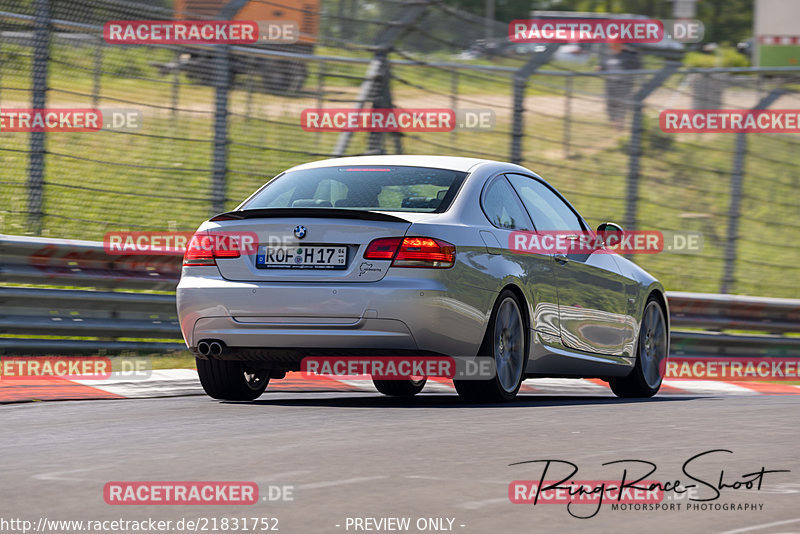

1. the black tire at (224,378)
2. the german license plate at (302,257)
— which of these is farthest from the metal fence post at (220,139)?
the german license plate at (302,257)

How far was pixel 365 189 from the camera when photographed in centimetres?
888

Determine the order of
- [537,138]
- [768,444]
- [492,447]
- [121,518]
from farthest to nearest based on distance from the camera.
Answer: [537,138] → [768,444] → [492,447] → [121,518]

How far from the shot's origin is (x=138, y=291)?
11266 millimetres

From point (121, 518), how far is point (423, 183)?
13.4 ft

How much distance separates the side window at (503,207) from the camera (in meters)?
8.93

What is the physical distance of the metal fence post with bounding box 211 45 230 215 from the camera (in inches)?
484

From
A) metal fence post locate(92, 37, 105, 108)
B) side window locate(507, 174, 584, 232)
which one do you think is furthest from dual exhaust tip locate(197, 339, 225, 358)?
metal fence post locate(92, 37, 105, 108)

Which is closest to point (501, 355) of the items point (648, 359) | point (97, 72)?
point (648, 359)

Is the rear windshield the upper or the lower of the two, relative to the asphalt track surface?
upper

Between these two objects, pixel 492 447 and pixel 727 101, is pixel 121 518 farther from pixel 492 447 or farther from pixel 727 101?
pixel 727 101

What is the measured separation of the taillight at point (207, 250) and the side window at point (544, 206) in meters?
1.99

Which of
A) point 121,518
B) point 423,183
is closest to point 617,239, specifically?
point 423,183

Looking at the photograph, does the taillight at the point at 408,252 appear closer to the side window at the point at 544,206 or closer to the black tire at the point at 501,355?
the black tire at the point at 501,355

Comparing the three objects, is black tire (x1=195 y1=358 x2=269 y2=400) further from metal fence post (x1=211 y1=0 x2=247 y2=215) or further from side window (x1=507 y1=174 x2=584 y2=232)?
metal fence post (x1=211 y1=0 x2=247 y2=215)
